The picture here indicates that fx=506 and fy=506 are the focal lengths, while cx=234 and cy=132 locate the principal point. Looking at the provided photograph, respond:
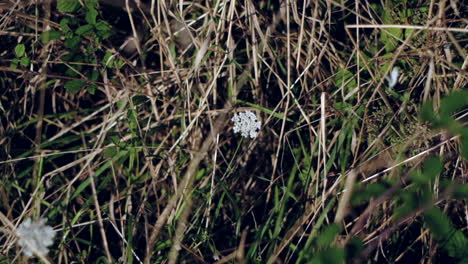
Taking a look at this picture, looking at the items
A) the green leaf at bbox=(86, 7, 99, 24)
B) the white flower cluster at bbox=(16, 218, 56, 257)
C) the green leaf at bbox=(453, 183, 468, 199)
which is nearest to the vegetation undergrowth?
the green leaf at bbox=(86, 7, 99, 24)

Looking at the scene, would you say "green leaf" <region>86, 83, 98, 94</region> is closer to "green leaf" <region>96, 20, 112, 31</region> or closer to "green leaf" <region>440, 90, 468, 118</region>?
"green leaf" <region>96, 20, 112, 31</region>

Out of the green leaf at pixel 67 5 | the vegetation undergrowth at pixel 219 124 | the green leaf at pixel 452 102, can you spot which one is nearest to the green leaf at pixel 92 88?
the vegetation undergrowth at pixel 219 124

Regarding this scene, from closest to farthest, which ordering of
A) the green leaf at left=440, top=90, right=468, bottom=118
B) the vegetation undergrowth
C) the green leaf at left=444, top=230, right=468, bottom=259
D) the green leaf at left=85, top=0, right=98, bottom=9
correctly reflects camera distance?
the green leaf at left=440, top=90, right=468, bottom=118, the green leaf at left=444, top=230, right=468, bottom=259, the vegetation undergrowth, the green leaf at left=85, top=0, right=98, bottom=9

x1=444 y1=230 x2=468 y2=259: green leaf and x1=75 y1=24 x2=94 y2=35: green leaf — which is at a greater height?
x1=75 y1=24 x2=94 y2=35: green leaf

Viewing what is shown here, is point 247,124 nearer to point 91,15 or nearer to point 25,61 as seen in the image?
point 91,15

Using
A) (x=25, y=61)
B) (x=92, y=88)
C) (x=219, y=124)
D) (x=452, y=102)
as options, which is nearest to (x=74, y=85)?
(x=92, y=88)

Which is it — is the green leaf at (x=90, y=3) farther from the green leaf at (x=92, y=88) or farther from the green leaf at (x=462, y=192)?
the green leaf at (x=462, y=192)

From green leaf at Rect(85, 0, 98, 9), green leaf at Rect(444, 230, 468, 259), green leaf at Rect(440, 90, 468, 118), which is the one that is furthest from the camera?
green leaf at Rect(85, 0, 98, 9)

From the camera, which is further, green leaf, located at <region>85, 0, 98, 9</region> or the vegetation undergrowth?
green leaf, located at <region>85, 0, 98, 9</region>
